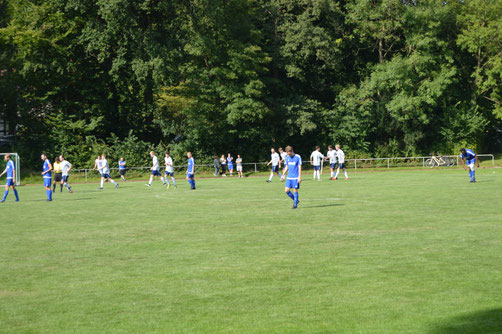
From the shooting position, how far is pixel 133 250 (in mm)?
11945

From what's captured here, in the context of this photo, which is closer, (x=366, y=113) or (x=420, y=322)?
(x=420, y=322)

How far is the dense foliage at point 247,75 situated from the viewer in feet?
168

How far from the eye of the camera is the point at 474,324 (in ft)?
21.2

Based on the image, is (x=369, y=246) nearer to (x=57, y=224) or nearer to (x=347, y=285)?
(x=347, y=285)

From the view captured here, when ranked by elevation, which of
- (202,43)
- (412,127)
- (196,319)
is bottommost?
(196,319)

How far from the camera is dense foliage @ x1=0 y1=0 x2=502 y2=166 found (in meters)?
51.1

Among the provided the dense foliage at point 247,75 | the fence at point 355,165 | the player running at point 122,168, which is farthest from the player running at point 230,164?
the player running at point 122,168

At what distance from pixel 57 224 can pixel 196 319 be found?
11.1 m

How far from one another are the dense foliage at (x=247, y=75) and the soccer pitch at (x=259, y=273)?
34.9 metres

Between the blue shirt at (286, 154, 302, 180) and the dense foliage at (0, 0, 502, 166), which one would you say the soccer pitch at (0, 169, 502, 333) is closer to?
the blue shirt at (286, 154, 302, 180)

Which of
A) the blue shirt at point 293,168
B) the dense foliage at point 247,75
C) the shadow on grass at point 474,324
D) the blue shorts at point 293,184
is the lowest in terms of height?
the shadow on grass at point 474,324

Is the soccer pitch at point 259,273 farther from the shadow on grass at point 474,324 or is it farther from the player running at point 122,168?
the player running at point 122,168

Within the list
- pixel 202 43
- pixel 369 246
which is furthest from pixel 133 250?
pixel 202 43

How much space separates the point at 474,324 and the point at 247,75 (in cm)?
4627
